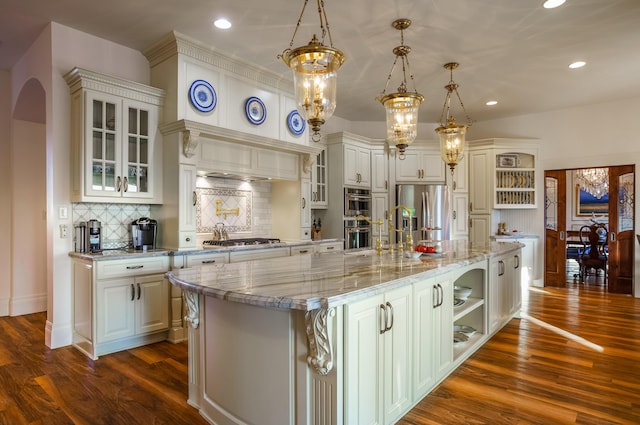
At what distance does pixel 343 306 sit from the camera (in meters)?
1.79

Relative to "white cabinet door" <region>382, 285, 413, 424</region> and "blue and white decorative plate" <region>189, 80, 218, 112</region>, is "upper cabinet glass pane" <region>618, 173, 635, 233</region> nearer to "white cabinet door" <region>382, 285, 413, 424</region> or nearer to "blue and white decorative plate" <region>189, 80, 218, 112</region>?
"white cabinet door" <region>382, 285, 413, 424</region>

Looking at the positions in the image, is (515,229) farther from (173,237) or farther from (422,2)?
(173,237)

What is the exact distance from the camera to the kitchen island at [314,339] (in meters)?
1.75

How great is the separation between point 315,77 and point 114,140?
7.76 ft

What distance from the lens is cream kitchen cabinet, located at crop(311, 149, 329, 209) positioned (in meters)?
6.10

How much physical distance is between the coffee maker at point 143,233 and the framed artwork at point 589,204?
8.60m

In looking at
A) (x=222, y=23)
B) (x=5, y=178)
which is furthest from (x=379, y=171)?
(x=5, y=178)

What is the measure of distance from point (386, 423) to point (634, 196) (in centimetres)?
603

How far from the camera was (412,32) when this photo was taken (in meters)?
3.76

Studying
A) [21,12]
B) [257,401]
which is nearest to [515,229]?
[257,401]

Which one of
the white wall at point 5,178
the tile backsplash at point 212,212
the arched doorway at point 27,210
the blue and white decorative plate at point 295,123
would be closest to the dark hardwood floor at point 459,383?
the arched doorway at point 27,210

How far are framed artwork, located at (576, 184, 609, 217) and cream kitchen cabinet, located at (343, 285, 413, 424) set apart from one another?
8034mm

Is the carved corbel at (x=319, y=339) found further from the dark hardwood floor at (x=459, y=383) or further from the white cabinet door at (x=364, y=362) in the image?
the dark hardwood floor at (x=459, y=383)

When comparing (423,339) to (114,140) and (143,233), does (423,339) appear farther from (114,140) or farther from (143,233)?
(114,140)
